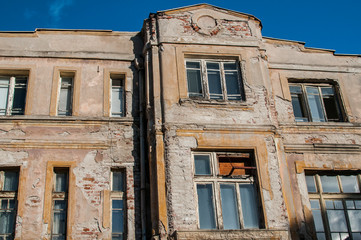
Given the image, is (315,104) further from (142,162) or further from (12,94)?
(12,94)

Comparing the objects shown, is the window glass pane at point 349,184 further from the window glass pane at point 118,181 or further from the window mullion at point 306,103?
the window glass pane at point 118,181

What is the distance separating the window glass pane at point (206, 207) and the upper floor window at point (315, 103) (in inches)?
144

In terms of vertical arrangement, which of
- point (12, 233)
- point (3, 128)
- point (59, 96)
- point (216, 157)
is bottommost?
point (12, 233)

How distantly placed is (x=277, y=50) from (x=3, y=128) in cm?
735

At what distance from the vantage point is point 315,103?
13.1 meters

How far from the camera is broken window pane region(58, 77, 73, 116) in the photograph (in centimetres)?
1201

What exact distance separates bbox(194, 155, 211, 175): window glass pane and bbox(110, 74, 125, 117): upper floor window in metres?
2.42

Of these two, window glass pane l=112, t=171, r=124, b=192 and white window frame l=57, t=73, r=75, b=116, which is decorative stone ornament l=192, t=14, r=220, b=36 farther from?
window glass pane l=112, t=171, r=124, b=192

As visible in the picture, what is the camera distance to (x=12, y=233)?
10180 millimetres

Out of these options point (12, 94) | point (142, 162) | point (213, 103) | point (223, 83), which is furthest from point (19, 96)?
point (223, 83)

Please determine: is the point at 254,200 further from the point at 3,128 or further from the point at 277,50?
the point at 3,128

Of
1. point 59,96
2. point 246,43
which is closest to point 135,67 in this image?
point 59,96

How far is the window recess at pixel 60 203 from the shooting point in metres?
10.3

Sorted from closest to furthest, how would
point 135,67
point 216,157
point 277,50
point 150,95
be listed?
point 216,157
point 150,95
point 135,67
point 277,50
